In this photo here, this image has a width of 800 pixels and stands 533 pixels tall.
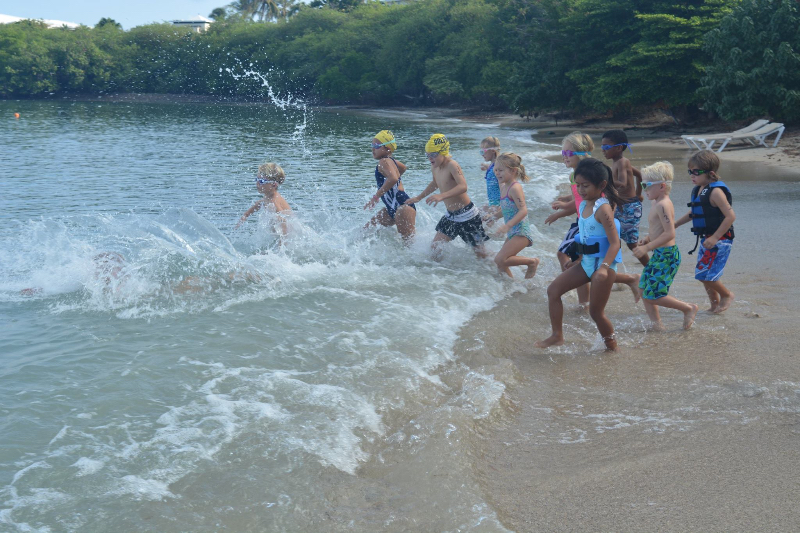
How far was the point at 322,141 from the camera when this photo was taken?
32.8 m

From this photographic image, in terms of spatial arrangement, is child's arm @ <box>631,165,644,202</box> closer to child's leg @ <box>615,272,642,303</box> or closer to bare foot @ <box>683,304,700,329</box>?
child's leg @ <box>615,272,642,303</box>

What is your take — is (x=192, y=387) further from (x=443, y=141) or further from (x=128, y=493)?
(x=443, y=141)

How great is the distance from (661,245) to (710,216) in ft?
2.08

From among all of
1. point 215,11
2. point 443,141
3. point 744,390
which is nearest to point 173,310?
point 443,141

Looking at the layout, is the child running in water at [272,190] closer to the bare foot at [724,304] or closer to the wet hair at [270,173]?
the wet hair at [270,173]

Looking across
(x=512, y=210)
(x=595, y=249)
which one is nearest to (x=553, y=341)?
(x=595, y=249)

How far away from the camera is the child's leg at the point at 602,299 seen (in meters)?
5.33

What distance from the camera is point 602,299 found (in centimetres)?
542

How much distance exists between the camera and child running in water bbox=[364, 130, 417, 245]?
881cm

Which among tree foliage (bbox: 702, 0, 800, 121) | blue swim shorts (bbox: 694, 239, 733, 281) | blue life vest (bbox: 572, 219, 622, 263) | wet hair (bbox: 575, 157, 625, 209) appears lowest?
blue swim shorts (bbox: 694, 239, 733, 281)

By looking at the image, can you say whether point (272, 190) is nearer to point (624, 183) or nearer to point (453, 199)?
point (453, 199)

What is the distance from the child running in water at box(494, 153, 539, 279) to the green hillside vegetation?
19.0 meters

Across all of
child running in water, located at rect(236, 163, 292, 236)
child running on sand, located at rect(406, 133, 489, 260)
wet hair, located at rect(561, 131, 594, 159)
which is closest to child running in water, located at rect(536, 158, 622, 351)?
wet hair, located at rect(561, 131, 594, 159)

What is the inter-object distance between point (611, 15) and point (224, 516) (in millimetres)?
36975
